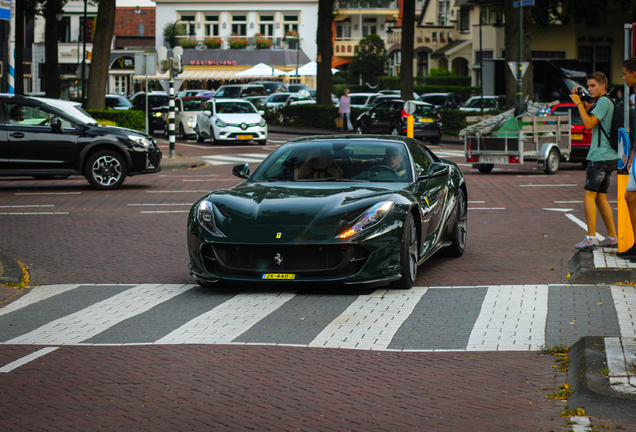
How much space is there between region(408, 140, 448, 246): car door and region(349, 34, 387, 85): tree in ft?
236

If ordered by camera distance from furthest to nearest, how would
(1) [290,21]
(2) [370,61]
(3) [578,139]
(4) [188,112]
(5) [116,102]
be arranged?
(1) [290,21]
(2) [370,61]
(5) [116,102]
(4) [188,112]
(3) [578,139]

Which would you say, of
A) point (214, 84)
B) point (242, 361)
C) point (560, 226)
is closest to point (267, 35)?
point (214, 84)

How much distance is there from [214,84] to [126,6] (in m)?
16.8

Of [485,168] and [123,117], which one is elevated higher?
[123,117]

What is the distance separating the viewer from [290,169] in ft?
30.6

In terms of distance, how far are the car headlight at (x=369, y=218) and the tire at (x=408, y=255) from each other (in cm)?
22

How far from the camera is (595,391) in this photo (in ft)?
16.5

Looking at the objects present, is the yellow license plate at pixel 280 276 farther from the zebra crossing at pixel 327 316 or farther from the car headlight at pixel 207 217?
the car headlight at pixel 207 217

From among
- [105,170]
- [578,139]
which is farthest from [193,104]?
[105,170]

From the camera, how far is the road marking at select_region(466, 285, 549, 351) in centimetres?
655

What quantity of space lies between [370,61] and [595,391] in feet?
257

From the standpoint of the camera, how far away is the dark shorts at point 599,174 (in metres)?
9.79

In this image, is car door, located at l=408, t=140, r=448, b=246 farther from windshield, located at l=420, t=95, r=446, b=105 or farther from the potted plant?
the potted plant

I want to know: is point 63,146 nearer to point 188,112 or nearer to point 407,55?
point 188,112
